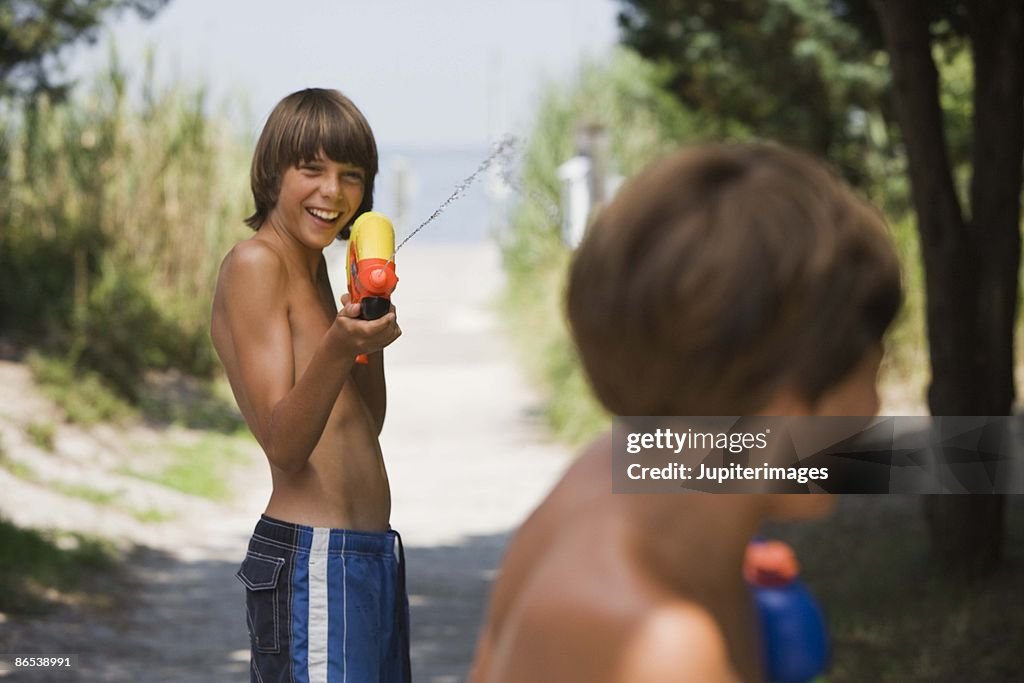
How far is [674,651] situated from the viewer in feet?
3.08

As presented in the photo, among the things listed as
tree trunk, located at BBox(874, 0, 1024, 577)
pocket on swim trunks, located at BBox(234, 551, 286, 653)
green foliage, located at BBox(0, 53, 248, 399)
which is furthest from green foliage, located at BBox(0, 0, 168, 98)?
pocket on swim trunks, located at BBox(234, 551, 286, 653)

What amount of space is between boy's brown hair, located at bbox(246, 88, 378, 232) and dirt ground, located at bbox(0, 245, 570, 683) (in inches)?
135

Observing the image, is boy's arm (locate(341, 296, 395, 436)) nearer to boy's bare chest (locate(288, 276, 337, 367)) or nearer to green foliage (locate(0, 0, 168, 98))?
boy's bare chest (locate(288, 276, 337, 367))

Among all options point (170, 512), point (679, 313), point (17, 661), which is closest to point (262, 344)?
point (679, 313)

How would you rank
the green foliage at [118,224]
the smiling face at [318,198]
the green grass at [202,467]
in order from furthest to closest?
the green foliage at [118,224]
the green grass at [202,467]
the smiling face at [318,198]

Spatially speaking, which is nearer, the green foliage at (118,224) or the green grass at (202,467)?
the green grass at (202,467)

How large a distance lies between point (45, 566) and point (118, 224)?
771cm

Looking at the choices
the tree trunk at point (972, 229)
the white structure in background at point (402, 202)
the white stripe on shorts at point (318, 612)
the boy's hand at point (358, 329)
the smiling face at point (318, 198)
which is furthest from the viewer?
the tree trunk at point (972, 229)

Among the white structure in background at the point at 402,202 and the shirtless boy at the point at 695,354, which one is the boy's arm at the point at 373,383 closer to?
the white structure in background at the point at 402,202

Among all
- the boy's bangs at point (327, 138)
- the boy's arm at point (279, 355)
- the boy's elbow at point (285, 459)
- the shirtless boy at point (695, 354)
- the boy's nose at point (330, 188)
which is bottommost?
the shirtless boy at point (695, 354)

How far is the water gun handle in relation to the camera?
221 centimetres

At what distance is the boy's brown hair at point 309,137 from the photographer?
257 cm

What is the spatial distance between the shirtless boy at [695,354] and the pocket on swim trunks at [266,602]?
4.84ft

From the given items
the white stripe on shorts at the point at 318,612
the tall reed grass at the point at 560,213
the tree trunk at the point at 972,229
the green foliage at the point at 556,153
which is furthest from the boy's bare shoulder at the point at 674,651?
the green foliage at the point at 556,153
